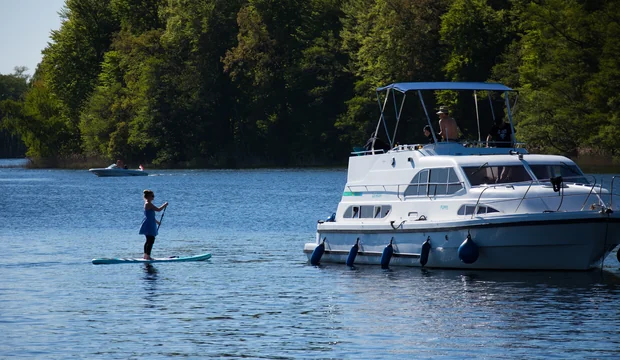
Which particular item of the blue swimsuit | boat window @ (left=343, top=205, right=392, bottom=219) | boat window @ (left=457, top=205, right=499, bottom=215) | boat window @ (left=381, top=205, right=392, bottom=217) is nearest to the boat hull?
boat window @ (left=457, top=205, right=499, bottom=215)

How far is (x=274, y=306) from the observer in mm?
28875

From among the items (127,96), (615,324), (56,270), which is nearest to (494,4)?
(127,96)

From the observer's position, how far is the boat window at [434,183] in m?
33.7

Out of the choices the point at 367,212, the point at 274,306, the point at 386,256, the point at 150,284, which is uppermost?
the point at 367,212

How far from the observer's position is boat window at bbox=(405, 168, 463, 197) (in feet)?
110

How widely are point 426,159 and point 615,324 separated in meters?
10.7

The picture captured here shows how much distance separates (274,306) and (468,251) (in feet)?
19.4

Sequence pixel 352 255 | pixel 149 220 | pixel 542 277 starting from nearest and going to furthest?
pixel 542 277 → pixel 352 255 → pixel 149 220

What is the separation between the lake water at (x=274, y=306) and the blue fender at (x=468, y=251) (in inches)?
25.8

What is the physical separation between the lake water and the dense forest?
178 ft

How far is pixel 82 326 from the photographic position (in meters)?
26.3

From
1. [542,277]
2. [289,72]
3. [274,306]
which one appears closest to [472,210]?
[542,277]

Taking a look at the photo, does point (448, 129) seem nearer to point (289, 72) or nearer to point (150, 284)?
point (150, 284)

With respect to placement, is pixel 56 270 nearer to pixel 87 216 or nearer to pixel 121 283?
pixel 121 283
